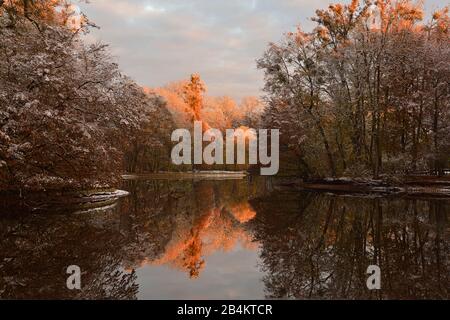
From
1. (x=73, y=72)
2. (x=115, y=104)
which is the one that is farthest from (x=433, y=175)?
(x=73, y=72)

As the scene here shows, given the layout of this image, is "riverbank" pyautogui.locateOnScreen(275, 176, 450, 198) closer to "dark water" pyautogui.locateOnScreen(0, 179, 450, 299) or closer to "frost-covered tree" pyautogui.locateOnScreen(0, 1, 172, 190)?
"dark water" pyautogui.locateOnScreen(0, 179, 450, 299)

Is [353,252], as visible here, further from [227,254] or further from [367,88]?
[367,88]

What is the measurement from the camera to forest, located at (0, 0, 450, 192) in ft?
49.1

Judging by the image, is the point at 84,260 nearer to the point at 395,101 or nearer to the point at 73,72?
the point at 73,72

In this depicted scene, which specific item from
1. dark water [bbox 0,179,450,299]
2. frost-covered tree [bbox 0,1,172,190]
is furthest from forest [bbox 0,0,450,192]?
dark water [bbox 0,179,450,299]

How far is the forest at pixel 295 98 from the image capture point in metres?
15.0

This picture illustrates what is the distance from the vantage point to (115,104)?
18141 mm

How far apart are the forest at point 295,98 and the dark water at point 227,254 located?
2899mm

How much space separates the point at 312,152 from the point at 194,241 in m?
22.6

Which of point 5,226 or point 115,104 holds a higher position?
point 115,104

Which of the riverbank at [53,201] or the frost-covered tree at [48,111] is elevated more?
the frost-covered tree at [48,111]

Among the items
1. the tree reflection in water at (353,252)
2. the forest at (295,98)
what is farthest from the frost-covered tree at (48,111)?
the tree reflection in water at (353,252)

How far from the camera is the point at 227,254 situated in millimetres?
9352

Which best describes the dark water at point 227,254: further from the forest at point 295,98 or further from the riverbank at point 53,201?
the forest at point 295,98
